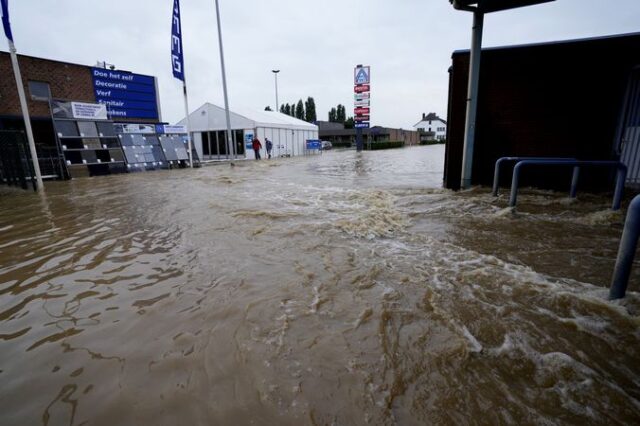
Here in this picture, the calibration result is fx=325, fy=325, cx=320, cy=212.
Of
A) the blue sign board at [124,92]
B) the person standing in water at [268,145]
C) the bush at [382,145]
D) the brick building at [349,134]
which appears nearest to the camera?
the blue sign board at [124,92]

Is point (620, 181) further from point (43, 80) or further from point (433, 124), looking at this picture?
point (433, 124)

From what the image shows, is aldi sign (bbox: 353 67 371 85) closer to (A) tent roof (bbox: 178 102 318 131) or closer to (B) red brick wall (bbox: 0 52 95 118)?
(A) tent roof (bbox: 178 102 318 131)

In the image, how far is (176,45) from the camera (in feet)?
48.8

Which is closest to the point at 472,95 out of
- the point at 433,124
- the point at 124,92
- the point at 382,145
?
the point at 124,92

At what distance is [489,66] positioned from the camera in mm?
7695

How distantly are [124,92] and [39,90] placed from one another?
389 cm

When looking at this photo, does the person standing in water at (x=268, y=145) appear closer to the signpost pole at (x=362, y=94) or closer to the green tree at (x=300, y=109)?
the signpost pole at (x=362, y=94)

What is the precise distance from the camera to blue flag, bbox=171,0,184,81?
14.5 metres

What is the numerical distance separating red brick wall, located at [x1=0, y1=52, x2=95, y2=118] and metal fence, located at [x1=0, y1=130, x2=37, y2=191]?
799 centimetres

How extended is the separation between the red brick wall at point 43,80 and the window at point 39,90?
0.16 meters

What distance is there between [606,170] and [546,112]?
1.80 m

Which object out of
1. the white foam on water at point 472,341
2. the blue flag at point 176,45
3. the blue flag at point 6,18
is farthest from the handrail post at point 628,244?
the blue flag at point 176,45

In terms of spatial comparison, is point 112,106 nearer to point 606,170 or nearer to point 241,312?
point 241,312

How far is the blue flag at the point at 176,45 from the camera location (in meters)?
14.5
